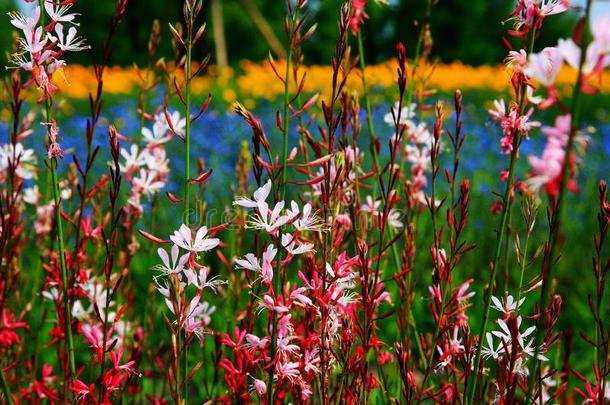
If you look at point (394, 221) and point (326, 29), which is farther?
point (326, 29)

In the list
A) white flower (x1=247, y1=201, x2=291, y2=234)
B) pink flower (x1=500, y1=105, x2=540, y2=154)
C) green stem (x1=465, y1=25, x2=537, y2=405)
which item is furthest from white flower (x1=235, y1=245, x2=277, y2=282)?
pink flower (x1=500, y1=105, x2=540, y2=154)

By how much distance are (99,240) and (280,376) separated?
935mm

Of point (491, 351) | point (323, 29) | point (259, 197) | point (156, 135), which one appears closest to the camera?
point (259, 197)

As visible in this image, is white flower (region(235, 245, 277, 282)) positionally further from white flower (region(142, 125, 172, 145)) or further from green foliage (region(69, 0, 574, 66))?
green foliage (region(69, 0, 574, 66))

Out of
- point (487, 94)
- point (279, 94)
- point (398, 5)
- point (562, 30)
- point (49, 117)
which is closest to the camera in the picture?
point (49, 117)

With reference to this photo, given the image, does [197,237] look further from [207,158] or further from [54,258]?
[207,158]

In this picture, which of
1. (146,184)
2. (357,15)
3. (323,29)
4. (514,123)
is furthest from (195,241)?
(323,29)

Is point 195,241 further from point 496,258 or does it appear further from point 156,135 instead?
point 156,135

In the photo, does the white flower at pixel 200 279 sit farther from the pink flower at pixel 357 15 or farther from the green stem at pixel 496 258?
the pink flower at pixel 357 15

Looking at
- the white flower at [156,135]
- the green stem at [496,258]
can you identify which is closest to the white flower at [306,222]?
the green stem at [496,258]

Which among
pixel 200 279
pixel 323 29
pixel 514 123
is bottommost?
pixel 323 29

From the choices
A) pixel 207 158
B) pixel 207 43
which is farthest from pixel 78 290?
pixel 207 43

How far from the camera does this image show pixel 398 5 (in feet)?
92.6

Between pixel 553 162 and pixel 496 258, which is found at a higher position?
pixel 553 162
